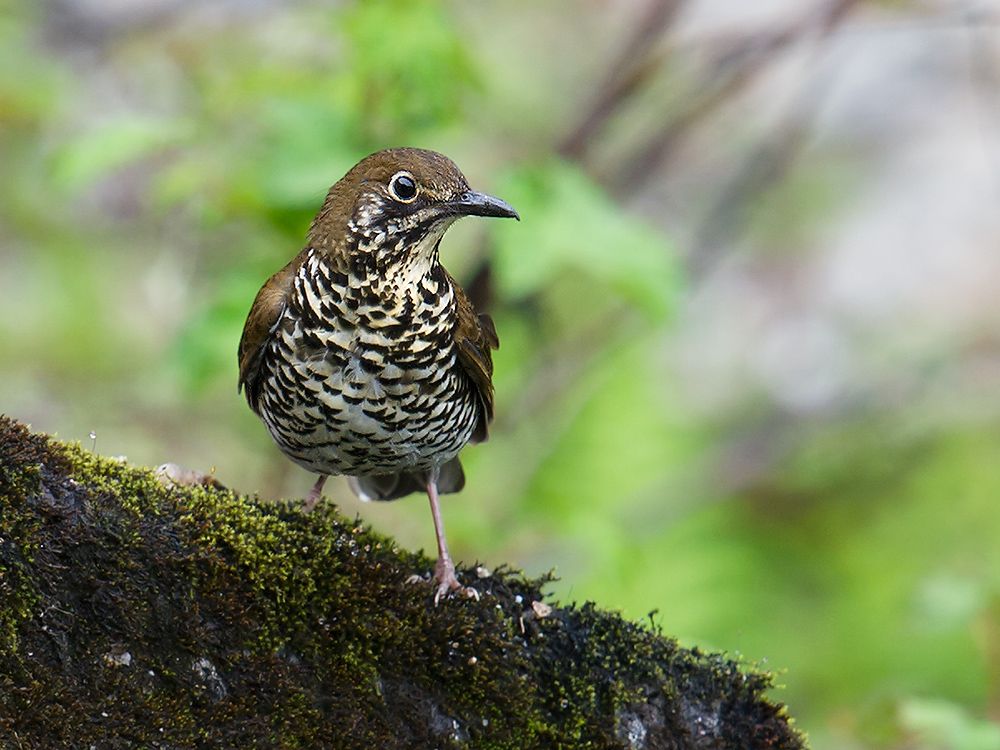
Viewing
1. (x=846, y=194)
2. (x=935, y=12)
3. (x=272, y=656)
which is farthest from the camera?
(x=846, y=194)

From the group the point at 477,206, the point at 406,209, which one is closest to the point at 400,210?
the point at 406,209

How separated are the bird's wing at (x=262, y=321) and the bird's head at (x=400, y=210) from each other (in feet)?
0.51

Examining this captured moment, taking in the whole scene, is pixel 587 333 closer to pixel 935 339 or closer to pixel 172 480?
pixel 935 339

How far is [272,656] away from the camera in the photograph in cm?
244

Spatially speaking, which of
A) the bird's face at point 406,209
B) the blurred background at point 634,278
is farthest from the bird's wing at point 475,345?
the blurred background at point 634,278

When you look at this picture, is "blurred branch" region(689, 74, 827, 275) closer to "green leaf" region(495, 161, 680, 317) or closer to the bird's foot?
"green leaf" region(495, 161, 680, 317)

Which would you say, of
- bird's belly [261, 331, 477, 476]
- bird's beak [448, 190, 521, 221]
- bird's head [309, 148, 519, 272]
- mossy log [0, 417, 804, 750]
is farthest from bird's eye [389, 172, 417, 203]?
mossy log [0, 417, 804, 750]

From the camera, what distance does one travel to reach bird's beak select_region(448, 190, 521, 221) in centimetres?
327

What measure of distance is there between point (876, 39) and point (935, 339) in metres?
3.49

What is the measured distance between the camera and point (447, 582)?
2846mm

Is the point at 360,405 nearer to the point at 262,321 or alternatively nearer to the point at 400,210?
the point at 262,321

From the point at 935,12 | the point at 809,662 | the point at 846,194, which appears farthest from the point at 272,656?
the point at 846,194

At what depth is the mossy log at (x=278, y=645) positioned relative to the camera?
222 centimetres

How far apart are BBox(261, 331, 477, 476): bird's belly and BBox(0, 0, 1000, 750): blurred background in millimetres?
679
